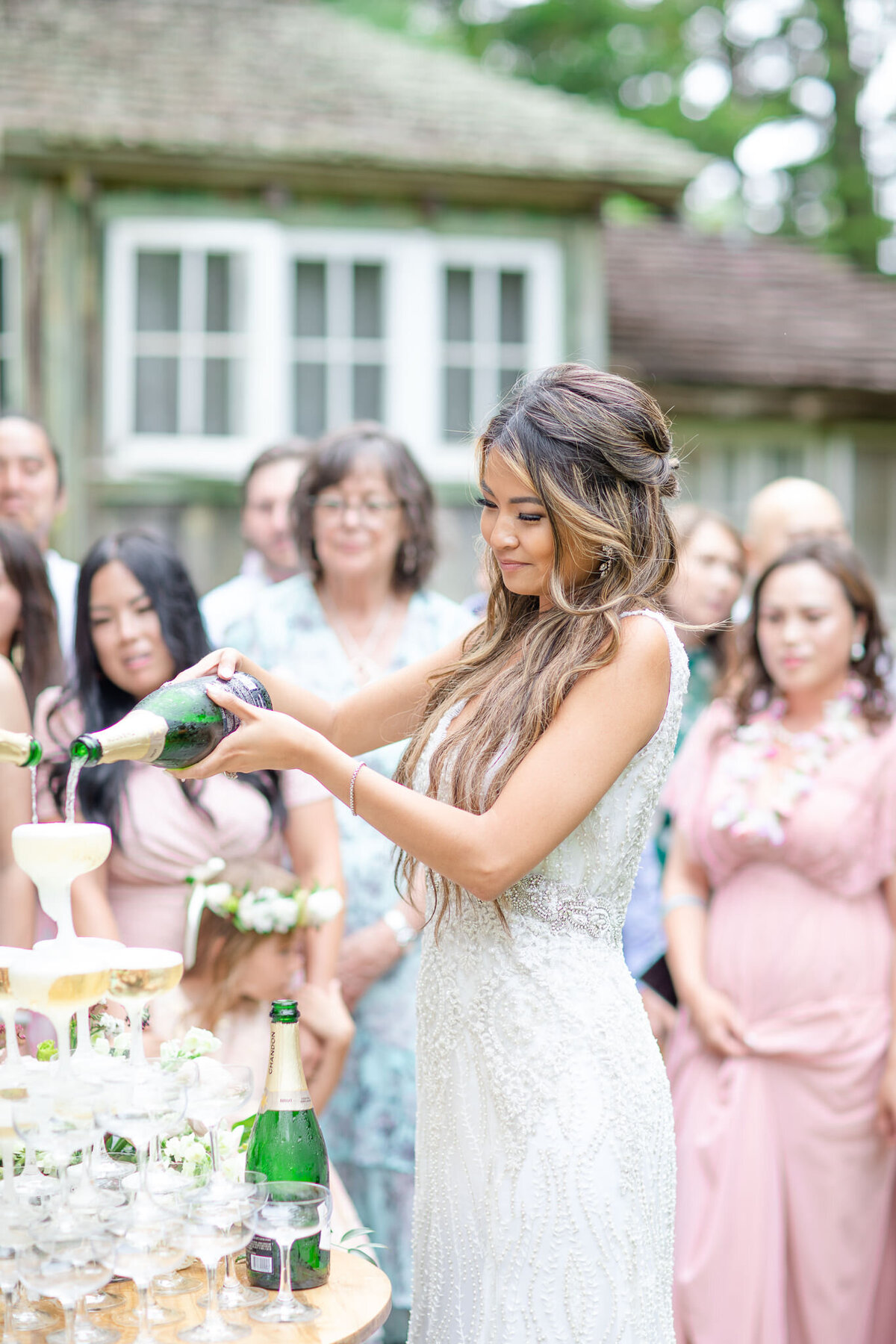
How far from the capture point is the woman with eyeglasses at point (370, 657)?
146 inches

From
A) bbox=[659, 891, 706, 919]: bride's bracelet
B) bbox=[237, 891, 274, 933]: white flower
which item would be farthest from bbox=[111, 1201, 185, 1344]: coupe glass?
bbox=[659, 891, 706, 919]: bride's bracelet

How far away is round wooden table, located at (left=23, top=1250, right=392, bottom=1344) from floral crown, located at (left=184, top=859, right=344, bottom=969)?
129 cm

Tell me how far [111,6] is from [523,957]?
872cm

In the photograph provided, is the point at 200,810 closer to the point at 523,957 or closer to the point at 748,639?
the point at 523,957

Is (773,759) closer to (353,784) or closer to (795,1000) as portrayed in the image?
(795,1000)

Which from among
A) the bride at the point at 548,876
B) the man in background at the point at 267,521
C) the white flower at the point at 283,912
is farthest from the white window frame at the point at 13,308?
the bride at the point at 548,876

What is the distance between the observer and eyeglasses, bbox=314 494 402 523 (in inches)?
151

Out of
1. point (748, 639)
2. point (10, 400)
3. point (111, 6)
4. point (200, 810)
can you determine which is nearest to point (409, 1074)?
point (200, 810)

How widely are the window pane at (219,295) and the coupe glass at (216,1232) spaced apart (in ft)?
22.2

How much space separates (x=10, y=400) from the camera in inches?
310

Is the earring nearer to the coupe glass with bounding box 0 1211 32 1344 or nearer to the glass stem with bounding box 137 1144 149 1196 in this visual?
the glass stem with bounding box 137 1144 149 1196

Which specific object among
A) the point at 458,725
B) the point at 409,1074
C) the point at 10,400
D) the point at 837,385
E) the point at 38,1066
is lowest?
the point at 409,1074

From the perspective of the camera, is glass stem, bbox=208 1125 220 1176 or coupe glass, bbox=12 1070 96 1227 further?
glass stem, bbox=208 1125 220 1176

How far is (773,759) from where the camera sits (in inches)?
155
